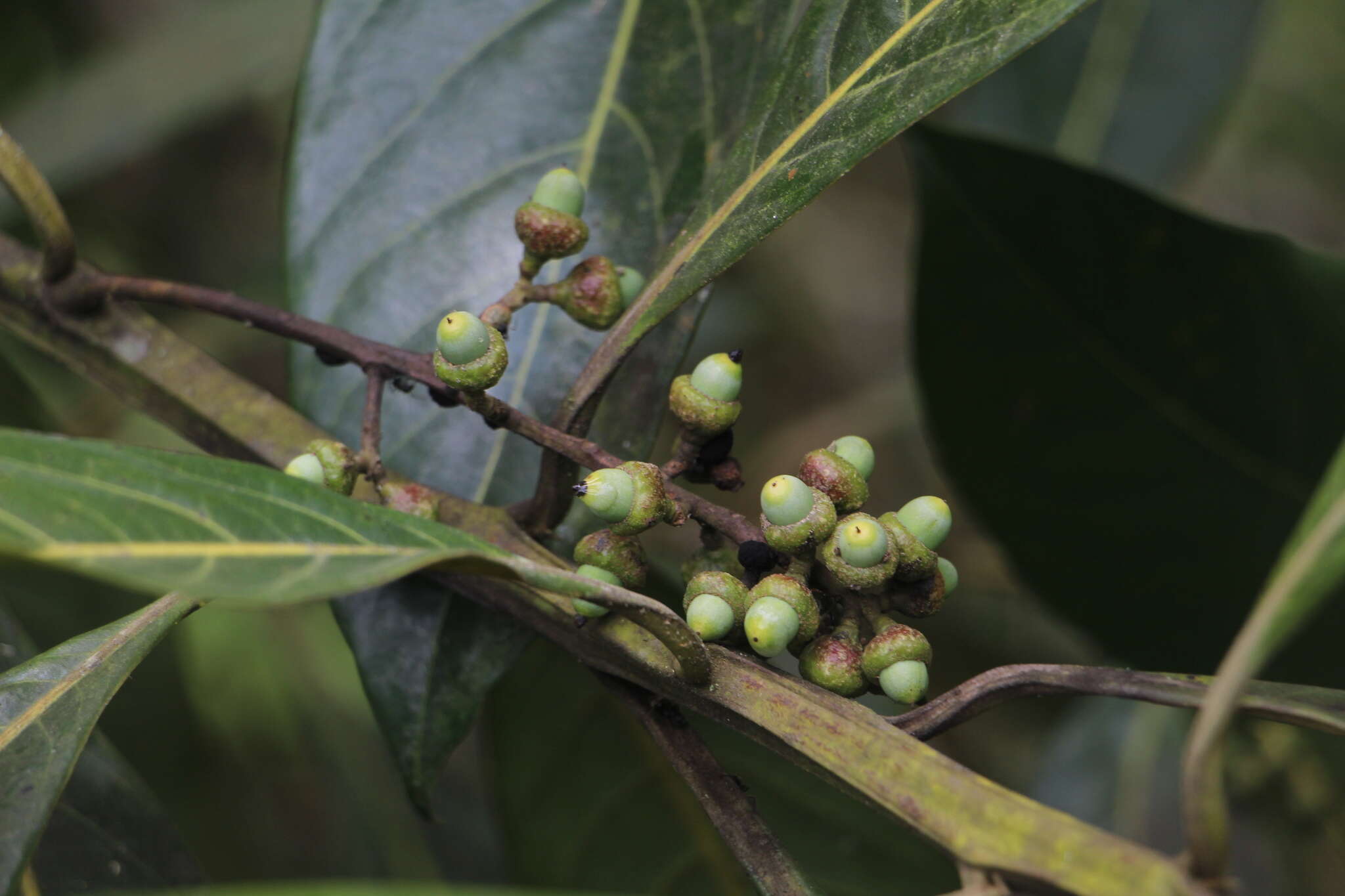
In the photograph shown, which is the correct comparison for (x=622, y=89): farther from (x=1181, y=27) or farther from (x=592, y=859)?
(x=1181, y=27)

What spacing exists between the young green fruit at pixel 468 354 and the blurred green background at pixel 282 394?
57cm

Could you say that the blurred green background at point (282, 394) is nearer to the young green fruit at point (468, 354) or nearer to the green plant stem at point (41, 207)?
the green plant stem at point (41, 207)

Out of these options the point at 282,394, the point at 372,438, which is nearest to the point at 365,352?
the point at 372,438

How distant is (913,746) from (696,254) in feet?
1.23

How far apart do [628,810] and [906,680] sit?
2.44ft

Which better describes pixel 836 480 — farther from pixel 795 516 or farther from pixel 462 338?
pixel 462 338

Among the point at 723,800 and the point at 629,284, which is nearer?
the point at 723,800

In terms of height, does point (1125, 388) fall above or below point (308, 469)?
above

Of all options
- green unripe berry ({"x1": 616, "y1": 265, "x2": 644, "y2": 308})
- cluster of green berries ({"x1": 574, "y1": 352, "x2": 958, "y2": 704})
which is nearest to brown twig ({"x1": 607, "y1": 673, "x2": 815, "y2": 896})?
cluster of green berries ({"x1": 574, "y1": 352, "x2": 958, "y2": 704})

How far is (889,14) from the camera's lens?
79cm

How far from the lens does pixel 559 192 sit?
797mm

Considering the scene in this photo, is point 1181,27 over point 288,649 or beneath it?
over

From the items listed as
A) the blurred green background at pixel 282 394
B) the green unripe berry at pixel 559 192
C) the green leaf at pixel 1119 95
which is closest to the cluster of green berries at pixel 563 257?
the green unripe berry at pixel 559 192

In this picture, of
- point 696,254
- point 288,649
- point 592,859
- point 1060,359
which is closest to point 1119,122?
point 1060,359
